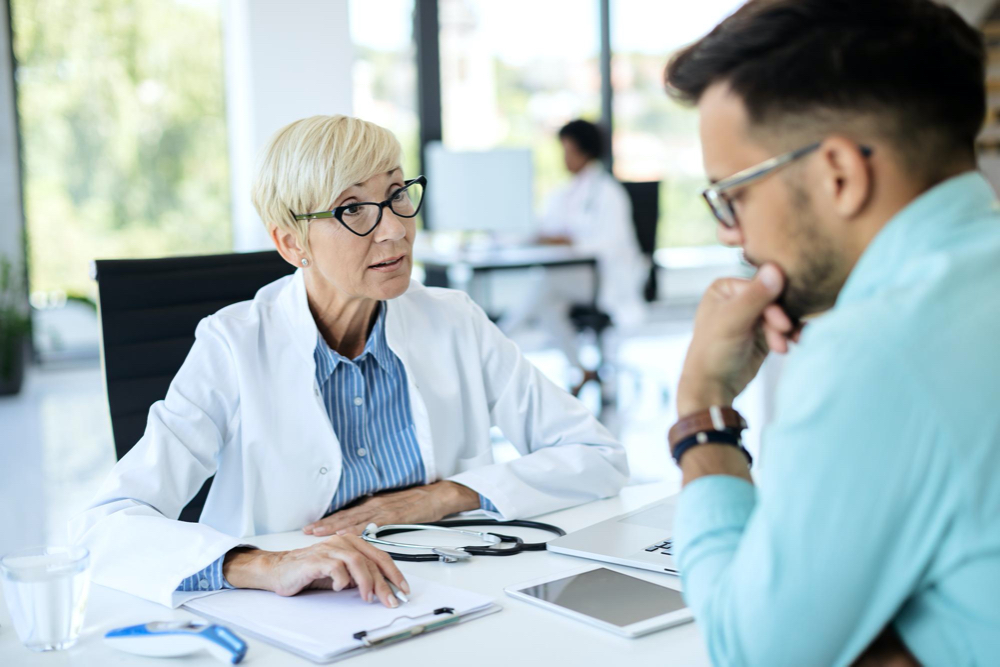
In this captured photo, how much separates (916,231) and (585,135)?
16.6 ft

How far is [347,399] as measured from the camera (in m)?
1.61

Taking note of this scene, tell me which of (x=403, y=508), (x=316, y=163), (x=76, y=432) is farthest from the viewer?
(x=76, y=432)

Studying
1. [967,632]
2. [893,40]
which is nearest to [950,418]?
[967,632]

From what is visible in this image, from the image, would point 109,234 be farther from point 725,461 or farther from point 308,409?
point 725,461

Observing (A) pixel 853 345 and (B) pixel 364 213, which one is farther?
(B) pixel 364 213

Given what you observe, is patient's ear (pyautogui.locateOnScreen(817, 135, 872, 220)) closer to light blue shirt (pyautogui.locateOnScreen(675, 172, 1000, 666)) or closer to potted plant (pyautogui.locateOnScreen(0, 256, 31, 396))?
light blue shirt (pyautogui.locateOnScreen(675, 172, 1000, 666))

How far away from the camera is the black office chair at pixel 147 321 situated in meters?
1.70

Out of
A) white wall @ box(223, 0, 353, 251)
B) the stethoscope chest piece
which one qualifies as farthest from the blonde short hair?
white wall @ box(223, 0, 353, 251)

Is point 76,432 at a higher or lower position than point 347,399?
lower

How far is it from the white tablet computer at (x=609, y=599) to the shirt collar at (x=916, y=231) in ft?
1.35

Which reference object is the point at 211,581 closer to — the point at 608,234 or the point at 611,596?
the point at 611,596

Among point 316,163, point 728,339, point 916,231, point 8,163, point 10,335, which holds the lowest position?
point 10,335

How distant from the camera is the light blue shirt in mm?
652

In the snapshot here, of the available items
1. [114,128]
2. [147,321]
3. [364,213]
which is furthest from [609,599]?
[114,128]
